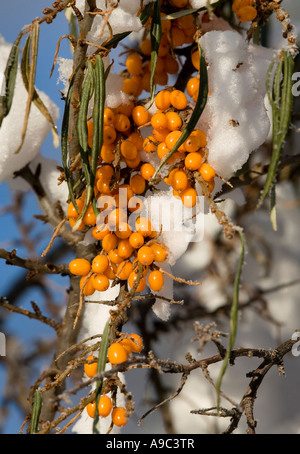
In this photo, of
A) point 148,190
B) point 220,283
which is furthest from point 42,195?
point 220,283

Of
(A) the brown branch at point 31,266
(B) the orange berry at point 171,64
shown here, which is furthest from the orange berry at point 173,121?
(A) the brown branch at point 31,266

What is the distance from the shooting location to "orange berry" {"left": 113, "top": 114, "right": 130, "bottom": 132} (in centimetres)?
44

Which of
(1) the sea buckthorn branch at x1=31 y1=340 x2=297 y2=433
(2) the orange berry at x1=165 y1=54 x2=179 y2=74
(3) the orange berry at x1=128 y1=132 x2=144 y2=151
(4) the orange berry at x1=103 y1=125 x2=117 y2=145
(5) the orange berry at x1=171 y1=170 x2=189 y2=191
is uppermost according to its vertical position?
(2) the orange berry at x1=165 y1=54 x2=179 y2=74

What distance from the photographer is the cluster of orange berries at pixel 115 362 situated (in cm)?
39

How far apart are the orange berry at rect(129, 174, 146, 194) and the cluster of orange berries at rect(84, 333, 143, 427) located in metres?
0.13

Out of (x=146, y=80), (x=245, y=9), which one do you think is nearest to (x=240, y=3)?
(x=245, y=9)

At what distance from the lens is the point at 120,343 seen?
0.42 metres

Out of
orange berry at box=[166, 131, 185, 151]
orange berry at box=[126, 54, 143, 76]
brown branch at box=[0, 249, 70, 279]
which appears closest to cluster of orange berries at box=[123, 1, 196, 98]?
orange berry at box=[126, 54, 143, 76]

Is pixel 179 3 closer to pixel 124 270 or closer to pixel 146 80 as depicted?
pixel 146 80

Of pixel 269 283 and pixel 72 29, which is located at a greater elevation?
pixel 72 29

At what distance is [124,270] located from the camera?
1.45 feet

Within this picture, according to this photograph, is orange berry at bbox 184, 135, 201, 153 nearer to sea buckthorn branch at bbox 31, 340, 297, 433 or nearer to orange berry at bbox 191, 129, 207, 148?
orange berry at bbox 191, 129, 207, 148

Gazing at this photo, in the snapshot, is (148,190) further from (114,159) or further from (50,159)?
(50,159)

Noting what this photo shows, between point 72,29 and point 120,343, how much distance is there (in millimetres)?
385
